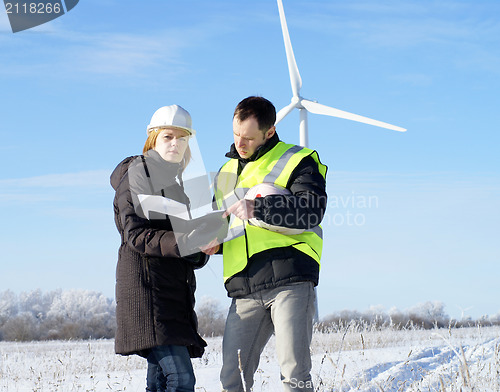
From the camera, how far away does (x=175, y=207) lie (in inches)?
157

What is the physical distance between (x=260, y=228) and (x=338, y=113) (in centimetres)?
1369

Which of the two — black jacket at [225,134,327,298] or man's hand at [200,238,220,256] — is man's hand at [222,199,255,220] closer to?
black jacket at [225,134,327,298]

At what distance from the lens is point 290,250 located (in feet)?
12.8

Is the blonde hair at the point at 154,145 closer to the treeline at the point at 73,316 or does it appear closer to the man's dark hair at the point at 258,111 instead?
the man's dark hair at the point at 258,111

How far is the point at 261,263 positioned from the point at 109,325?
32172 millimetres

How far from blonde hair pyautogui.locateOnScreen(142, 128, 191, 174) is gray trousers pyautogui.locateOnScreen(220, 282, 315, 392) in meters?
1.07

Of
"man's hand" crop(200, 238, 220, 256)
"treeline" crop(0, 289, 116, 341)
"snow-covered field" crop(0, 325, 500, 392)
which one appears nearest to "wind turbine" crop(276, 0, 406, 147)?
"snow-covered field" crop(0, 325, 500, 392)

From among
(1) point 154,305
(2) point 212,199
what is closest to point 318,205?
(2) point 212,199

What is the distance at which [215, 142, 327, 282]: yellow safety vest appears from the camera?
3.94 m

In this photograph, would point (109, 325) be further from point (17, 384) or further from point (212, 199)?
point (212, 199)

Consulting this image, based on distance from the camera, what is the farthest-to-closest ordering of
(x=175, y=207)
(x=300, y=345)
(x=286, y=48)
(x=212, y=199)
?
1. (x=286, y=48)
2. (x=212, y=199)
3. (x=175, y=207)
4. (x=300, y=345)

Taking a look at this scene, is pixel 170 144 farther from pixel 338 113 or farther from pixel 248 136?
pixel 338 113

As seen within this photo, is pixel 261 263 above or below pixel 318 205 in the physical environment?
below

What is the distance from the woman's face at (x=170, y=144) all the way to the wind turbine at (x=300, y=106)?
1158 cm
